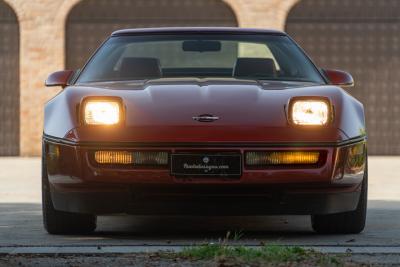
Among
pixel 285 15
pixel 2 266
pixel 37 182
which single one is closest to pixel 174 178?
pixel 2 266

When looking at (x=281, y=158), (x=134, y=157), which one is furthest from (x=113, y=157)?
(x=281, y=158)

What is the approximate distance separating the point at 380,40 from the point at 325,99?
54.7ft

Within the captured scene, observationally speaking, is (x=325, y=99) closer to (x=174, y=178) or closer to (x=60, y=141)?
(x=174, y=178)

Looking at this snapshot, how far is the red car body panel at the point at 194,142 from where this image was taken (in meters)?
6.07

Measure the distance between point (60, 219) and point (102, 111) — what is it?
2.72 ft

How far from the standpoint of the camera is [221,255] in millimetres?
5258

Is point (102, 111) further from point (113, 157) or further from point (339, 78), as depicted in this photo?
point (339, 78)

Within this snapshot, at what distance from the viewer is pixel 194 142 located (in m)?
6.07

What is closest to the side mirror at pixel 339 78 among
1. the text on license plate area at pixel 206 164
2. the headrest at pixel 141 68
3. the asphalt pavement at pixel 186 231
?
the asphalt pavement at pixel 186 231

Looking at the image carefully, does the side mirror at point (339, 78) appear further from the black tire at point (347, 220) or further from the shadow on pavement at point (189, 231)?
the shadow on pavement at point (189, 231)

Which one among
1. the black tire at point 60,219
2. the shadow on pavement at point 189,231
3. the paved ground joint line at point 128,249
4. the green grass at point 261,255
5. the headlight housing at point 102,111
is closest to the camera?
the green grass at point 261,255

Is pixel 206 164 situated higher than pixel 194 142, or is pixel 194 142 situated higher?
pixel 194 142

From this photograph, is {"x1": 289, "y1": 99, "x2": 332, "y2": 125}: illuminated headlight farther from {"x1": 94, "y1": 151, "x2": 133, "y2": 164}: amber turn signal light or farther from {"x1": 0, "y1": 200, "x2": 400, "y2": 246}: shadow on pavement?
{"x1": 94, "y1": 151, "x2": 133, "y2": 164}: amber turn signal light

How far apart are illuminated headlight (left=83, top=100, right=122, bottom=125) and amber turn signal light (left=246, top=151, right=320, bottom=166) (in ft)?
2.53
